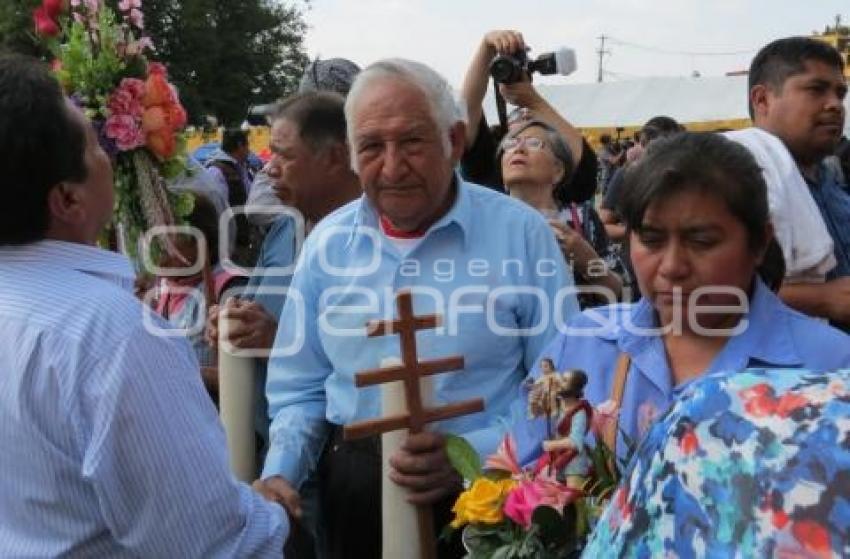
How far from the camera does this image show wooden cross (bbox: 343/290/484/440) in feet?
7.08

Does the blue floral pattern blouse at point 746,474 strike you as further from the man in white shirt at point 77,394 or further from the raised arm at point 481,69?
the raised arm at point 481,69

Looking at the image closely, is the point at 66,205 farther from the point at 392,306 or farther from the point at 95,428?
the point at 392,306

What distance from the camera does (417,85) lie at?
260 centimetres

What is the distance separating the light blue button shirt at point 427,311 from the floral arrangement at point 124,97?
1.90 feet

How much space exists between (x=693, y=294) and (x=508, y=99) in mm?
2287

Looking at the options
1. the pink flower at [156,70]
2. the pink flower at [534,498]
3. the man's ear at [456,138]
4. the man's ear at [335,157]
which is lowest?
the pink flower at [534,498]

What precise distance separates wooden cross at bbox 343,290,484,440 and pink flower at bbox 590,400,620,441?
1.37 feet

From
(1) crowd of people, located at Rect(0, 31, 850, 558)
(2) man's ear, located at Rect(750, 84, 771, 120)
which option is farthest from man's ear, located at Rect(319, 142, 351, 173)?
(2) man's ear, located at Rect(750, 84, 771, 120)

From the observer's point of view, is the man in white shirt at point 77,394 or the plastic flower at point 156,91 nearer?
the man in white shirt at point 77,394

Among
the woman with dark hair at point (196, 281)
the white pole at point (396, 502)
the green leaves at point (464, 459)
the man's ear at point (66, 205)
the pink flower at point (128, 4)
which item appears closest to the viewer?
the man's ear at point (66, 205)

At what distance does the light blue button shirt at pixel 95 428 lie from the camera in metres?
1.63

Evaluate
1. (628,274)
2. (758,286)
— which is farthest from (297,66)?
(758,286)

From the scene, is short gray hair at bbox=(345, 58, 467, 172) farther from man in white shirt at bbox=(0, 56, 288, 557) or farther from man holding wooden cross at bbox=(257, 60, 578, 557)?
man in white shirt at bbox=(0, 56, 288, 557)

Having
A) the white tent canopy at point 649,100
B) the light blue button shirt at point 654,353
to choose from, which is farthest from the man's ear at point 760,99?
the white tent canopy at point 649,100
